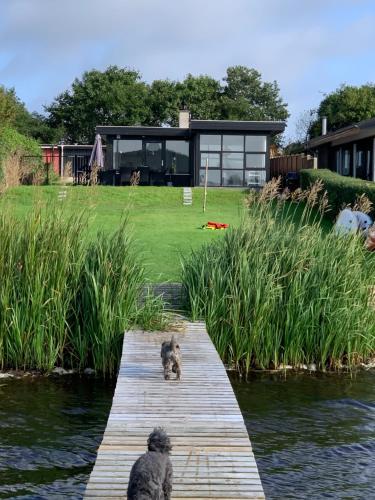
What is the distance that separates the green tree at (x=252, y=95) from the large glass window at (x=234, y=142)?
3457cm

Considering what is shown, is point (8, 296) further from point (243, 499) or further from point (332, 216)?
point (332, 216)

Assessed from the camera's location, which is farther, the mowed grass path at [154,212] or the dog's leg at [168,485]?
the mowed grass path at [154,212]

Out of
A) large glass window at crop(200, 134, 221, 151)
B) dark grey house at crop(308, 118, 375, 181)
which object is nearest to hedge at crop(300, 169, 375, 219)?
dark grey house at crop(308, 118, 375, 181)

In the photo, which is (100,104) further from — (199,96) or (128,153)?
(128,153)

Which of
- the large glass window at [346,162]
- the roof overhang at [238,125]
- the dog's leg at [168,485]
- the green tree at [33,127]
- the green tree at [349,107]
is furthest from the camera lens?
the green tree at [33,127]

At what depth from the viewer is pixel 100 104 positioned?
68.2 metres

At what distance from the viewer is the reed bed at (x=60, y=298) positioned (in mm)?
9898

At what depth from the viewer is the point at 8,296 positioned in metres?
9.90

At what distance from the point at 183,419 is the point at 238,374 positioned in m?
3.96

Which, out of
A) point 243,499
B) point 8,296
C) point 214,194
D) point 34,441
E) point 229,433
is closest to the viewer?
point 243,499

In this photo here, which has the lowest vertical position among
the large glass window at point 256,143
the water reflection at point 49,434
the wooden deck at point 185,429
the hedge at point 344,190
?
the water reflection at point 49,434

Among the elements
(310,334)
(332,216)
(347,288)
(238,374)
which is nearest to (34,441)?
(238,374)

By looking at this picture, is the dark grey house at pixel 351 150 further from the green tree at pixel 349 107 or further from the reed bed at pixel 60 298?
the reed bed at pixel 60 298

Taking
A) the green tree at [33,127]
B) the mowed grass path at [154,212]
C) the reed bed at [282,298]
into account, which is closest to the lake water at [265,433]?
the reed bed at [282,298]
